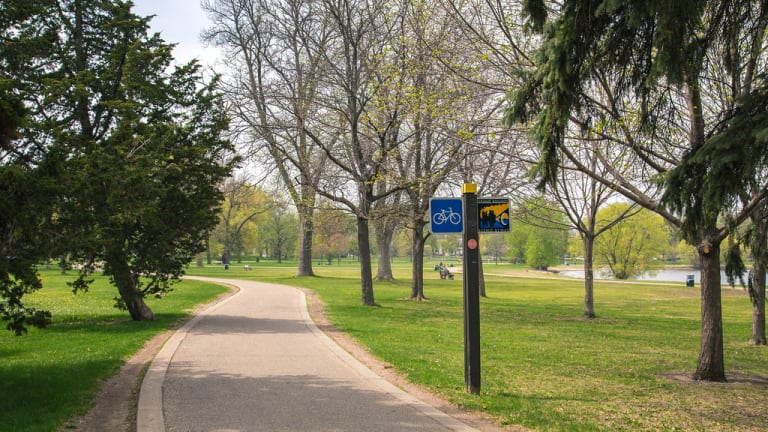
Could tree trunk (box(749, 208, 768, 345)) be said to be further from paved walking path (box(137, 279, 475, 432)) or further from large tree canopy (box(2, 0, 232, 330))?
large tree canopy (box(2, 0, 232, 330))

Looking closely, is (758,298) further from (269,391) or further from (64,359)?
Result: (64,359)

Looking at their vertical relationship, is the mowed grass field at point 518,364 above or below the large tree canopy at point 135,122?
below

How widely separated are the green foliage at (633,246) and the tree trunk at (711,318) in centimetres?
4654

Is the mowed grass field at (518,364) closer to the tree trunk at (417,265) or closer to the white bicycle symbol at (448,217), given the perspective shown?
the white bicycle symbol at (448,217)

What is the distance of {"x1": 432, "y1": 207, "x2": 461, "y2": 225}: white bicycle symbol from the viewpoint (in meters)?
7.72

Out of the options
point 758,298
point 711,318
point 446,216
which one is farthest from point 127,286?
point 758,298

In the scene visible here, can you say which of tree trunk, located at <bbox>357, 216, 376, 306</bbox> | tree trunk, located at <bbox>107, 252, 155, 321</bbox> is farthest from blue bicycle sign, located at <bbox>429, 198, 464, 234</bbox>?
tree trunk, located at <bbox>357, 216, 376, 306</bbox>

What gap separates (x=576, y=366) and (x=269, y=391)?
17.5ft

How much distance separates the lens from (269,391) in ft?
24.8

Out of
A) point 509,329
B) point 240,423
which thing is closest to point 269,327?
point 509,329

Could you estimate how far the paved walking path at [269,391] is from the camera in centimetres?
610

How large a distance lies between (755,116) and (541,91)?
8.06 ft

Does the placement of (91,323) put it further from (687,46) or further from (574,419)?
(687,46)

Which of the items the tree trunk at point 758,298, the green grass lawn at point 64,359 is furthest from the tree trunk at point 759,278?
the green grass lawn at point 64,359
